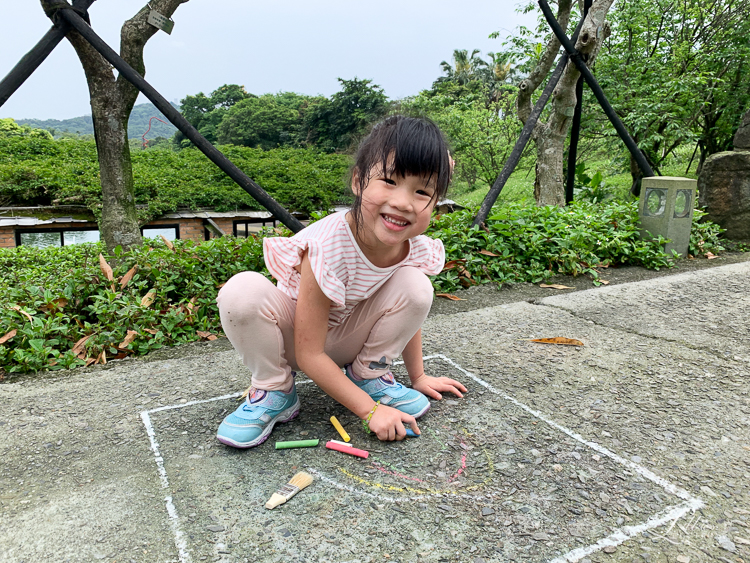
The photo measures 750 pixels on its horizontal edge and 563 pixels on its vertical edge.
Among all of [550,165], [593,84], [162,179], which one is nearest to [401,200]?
[593,84]

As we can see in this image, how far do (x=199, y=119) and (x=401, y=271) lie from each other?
47.0 m

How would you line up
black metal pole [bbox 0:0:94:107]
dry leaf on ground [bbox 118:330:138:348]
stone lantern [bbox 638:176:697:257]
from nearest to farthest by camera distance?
1. dry leaf on ground [bbox 118:330:138:348]
2. black metal pole [bbox 0:0:94:107]
3. stone lantern [bbox 638:176:697:257]

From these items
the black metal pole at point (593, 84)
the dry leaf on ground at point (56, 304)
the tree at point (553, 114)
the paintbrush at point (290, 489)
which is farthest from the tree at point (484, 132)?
the paintbrush at point (290, 489)

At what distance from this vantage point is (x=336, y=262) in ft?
5.50

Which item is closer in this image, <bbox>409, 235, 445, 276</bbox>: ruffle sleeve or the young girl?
the young girl

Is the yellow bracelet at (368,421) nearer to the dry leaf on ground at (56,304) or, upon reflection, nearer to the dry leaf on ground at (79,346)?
the dry leaf on ground at (79,346)

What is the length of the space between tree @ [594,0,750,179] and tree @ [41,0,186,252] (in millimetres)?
7562

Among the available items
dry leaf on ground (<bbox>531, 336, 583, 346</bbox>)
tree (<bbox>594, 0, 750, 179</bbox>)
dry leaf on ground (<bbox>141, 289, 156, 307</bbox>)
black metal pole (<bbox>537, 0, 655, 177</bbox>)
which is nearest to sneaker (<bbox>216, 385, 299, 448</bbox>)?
dry leaf on ground (<bbox>531, 336, 583, 346</bbox>)

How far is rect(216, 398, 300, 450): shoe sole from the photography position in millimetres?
1691

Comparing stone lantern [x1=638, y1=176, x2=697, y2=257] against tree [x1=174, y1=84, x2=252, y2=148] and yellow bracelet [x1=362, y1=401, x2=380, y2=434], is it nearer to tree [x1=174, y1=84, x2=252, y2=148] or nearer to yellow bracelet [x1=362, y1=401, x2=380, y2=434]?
yellow bracelet [x1=362, y1=401, x2=380, y2=434]

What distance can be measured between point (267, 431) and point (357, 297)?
521 millimetres

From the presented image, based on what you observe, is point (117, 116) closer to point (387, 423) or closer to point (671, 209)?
point (387, 423)

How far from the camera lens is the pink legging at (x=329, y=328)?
1643 mm

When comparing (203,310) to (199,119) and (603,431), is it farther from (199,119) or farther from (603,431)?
(199,119)
